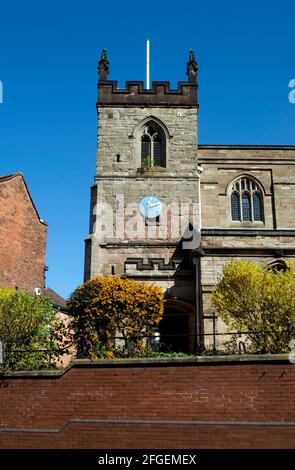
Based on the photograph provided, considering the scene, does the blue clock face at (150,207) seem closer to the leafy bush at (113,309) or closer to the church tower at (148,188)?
the church tower at (148,188)

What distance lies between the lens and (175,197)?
27938 millimetres

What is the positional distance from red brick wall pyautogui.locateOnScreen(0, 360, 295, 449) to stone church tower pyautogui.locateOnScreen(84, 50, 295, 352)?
7.92m

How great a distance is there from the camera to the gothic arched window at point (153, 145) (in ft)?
95.6

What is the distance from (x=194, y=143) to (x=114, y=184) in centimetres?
526

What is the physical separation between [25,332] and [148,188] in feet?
47.5

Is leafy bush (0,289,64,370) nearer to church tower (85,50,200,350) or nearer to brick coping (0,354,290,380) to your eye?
brick coping (0,354,290,380)

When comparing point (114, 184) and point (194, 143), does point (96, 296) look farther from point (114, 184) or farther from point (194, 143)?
point (194, 143)

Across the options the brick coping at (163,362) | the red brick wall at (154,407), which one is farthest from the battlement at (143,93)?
the red brick wall at (154,407)

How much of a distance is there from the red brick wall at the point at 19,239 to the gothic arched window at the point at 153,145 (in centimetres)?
687

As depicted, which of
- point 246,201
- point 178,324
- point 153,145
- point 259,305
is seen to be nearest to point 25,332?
point 259,305

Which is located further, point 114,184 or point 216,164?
point 216,164
